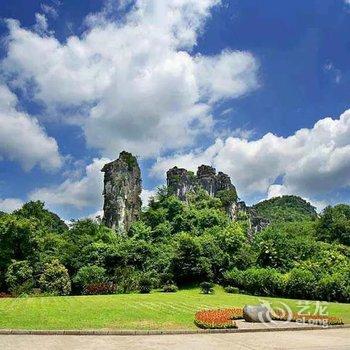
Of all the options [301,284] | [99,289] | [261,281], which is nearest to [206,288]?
[261,281]

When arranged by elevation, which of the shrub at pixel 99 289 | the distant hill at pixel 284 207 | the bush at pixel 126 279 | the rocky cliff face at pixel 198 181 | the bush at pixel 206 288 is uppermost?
the distant hill at pixel 284 207

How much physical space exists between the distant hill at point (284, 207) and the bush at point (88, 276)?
88.5 metres

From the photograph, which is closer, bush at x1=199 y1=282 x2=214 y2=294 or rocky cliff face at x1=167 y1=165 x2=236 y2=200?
bush at x1=199 y1=282 x2=214 y2=294

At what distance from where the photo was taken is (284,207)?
141 metres

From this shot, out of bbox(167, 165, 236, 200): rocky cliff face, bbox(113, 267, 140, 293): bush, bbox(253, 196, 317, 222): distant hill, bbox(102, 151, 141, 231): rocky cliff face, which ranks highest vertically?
bbox(253, 196, 317, 222): distant hill

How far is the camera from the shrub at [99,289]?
126 feet

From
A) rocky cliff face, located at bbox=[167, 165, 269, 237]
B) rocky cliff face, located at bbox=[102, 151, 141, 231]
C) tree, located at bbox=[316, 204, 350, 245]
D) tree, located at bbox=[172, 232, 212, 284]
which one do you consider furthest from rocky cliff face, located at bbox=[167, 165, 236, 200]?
tree, located at bbox=[172, 232, 212, 284]

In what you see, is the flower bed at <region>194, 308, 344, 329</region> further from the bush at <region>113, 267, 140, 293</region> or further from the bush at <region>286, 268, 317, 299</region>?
the bush at <region>113, 267, 140, 293</region>

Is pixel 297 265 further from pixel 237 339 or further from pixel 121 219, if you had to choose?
pixel 121 219

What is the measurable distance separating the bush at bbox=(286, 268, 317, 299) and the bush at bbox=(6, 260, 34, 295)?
22.6 m

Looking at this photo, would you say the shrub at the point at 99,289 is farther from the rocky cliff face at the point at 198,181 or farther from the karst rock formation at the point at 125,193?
the rocky cliff face at the point at 198,181

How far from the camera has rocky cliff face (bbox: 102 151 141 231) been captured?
73.4m

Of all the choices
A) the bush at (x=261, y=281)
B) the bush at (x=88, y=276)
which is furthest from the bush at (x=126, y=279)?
the bush at (x=261, y=281)

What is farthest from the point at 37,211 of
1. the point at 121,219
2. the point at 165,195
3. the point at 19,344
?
the point at 19,344
